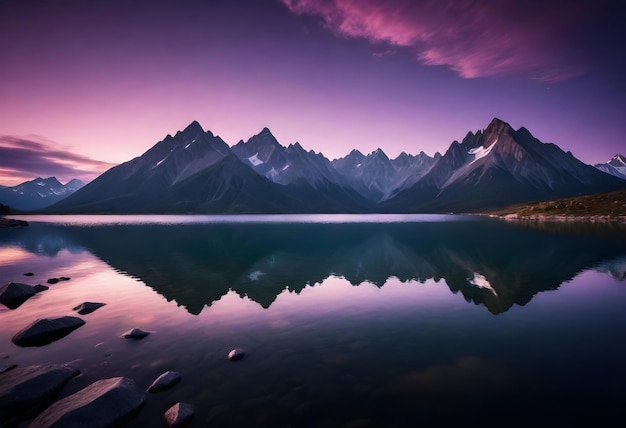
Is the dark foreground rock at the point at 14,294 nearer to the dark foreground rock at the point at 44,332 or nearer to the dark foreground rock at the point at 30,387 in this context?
the dark foreground rock at the point at 44,332

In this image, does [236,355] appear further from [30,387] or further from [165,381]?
[30,387]

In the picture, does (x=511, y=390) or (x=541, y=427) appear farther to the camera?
(x=511, y=390)

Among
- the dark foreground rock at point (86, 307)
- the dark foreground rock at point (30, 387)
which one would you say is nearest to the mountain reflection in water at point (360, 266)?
the dark foreground rock at point (86, 307)

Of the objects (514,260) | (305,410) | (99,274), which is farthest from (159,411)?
(514,260)

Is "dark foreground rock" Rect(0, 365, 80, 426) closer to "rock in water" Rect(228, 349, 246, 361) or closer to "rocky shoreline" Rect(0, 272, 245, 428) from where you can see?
"rocky shoreline" Rect(0, 272, 245, 428)

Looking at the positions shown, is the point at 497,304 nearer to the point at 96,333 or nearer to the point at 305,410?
the point at 305,410

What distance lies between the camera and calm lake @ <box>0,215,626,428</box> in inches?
615

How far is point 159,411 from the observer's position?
15383mm

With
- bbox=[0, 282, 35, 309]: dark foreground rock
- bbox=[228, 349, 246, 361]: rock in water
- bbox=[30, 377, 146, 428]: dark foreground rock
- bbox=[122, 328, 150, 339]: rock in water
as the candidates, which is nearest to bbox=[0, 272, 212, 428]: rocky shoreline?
bbox=[30, 377, 146, 428]: dark foreground rock

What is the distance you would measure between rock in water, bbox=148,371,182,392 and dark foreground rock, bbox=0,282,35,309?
27.4m

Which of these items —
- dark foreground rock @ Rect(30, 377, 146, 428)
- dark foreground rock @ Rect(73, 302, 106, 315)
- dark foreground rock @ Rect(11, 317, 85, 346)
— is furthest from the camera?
dark foreground rock @ Rect(73, 302, 106, 315)

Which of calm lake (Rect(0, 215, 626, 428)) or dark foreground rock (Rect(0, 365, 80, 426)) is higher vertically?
dark foreground rock (Rect(0, 365, 80, 426))

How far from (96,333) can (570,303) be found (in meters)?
44.7

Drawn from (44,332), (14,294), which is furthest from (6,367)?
(14,294)
